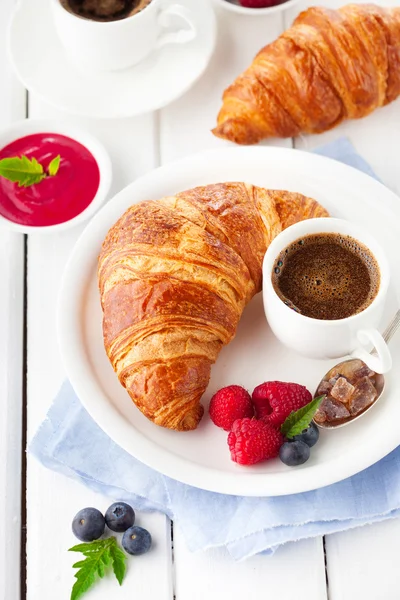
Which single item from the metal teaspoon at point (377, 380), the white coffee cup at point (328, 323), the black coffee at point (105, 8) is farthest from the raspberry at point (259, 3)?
the metal teaspoon at point (377, 380)

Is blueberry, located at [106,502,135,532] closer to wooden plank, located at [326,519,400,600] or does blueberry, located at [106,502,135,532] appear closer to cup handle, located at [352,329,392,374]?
wooden plank, located at [326,519,400,600]

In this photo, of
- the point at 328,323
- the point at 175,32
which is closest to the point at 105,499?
the point at 328,323

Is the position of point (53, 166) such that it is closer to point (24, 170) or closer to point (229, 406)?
point (24, 170)

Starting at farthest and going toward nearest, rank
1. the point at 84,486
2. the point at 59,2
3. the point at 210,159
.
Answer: the point at 59,2 → the point at 210,159 → the point at 84,486

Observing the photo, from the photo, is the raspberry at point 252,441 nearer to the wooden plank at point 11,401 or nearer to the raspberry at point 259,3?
the wooden plank at point 11,401

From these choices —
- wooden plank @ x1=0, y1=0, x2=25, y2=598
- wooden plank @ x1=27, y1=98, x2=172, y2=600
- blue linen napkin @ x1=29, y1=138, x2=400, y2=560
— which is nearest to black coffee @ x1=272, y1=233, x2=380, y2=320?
blue linen napkin @ x1=29, y1=138, x2=400, y2=560

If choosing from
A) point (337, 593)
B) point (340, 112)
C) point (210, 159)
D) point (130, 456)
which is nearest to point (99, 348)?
point (130, 456)

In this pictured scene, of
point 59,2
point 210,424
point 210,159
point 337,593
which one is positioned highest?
point 59,2

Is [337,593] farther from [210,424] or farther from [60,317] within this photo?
[60,317]
